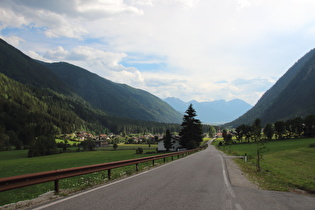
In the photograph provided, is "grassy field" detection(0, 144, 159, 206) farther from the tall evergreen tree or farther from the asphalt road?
the tall evergreen tree

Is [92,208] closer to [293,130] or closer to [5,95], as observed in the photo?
[293,130]

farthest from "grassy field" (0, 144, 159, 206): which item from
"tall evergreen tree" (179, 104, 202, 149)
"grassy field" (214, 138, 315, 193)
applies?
"tall evergreen tree" (179, 104, 202, 149)

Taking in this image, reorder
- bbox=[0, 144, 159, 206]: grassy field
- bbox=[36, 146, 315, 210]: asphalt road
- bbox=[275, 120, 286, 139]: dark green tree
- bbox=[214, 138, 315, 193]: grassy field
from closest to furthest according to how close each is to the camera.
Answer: bbox=[36, 146, 315, 210]: asphalt road
bbox=[0, 144, 159, 206]: grassy field
bbox=[214, 138, 315, 193]: grassy field
bbox=[275, 120, 286, 139]: dark green tree

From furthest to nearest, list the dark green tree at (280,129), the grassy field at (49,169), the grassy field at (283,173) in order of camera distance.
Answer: the dark green tree at (280,129) → the grassy field at (283,173) → the grassy field at (49,169)

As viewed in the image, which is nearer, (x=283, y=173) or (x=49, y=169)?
(x=283, y=173)

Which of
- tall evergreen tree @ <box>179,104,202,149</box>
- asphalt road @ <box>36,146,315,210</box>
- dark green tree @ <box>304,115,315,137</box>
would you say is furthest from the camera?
dark green tree @ <box>304,115,315,137</box>

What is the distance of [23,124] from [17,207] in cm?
18191

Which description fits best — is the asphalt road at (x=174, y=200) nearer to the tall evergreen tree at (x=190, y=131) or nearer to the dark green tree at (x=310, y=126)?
the tall evergreen tree at (x=190, y=131)

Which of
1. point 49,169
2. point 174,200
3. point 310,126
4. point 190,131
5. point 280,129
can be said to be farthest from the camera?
point 280,129

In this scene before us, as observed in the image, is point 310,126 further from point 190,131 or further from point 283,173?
point 283,173

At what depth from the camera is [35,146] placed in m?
84.9

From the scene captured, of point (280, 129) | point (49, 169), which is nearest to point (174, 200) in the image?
point (49, 169)

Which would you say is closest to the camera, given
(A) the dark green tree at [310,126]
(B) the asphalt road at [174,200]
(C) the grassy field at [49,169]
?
(B) the asphalt road at [174,200]

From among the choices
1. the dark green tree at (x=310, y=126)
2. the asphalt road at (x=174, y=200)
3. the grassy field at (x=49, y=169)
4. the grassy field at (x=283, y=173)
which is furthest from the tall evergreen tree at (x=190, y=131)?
the dark green tree at (x=310, y=126)
